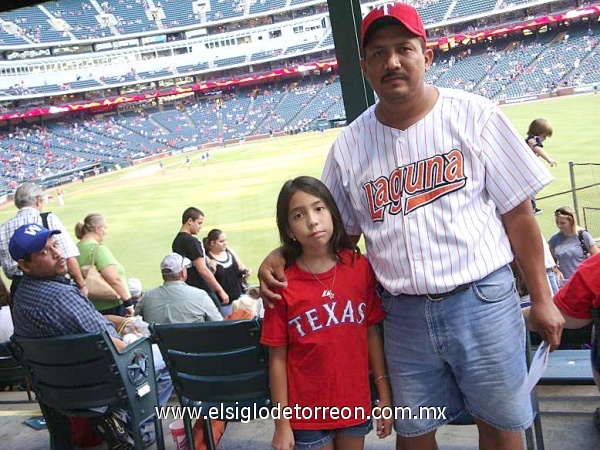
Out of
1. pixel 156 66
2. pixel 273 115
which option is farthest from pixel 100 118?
pixel 156 66

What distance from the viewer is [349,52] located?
236cm

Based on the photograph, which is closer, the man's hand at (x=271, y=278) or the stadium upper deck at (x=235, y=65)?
the man's hand at (x=271, y=278)

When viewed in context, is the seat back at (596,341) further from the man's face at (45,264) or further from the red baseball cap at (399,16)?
the man's face at (45,264)

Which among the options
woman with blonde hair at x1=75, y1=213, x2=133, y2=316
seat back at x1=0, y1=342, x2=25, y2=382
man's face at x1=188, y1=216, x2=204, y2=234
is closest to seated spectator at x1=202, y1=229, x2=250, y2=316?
man's face at x1=188, y1=216, x2=204, y2=234

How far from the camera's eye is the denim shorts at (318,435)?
138 centimetres

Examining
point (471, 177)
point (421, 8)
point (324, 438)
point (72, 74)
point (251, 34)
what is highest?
point (72, 74)

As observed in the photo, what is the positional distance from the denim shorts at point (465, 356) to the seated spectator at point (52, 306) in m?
1.06

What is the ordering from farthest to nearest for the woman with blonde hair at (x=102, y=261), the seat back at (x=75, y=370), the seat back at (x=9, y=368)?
the woman with blonde hair at (x=102, y=261), the seat back at (x=9, y=368), the seat back at (x=75, y=370)

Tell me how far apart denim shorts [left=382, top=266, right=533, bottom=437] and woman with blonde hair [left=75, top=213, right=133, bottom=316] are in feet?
8.84

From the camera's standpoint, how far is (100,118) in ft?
24.1

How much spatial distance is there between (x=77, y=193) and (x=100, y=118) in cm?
258

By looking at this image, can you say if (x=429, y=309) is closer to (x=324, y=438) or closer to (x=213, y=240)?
(x=324, y=438)

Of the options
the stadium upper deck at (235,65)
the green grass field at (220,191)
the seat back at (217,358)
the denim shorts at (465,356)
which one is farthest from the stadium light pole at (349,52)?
the green grass field at (220,191)

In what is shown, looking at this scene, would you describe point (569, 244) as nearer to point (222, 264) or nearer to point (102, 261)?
point (222, 264)
